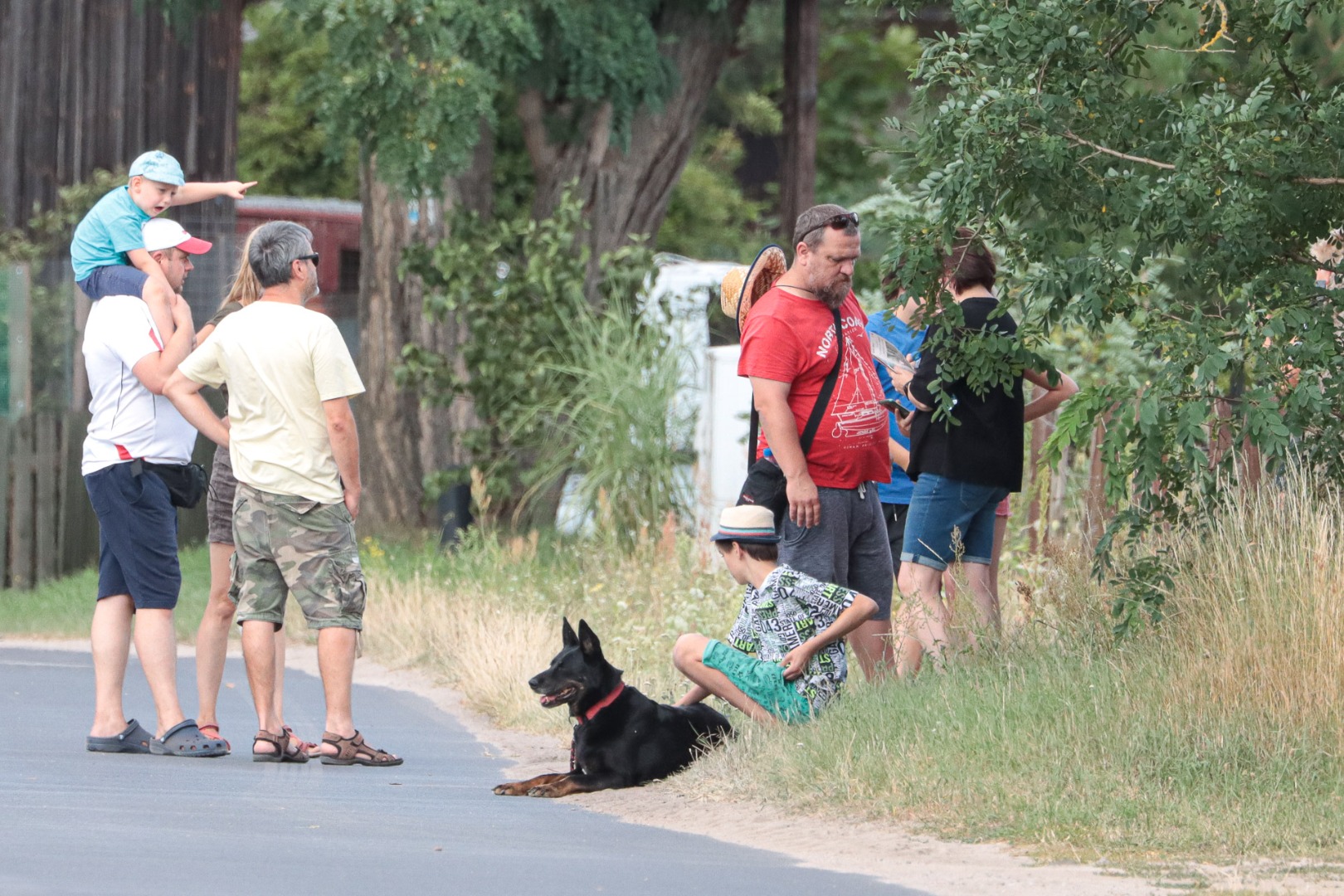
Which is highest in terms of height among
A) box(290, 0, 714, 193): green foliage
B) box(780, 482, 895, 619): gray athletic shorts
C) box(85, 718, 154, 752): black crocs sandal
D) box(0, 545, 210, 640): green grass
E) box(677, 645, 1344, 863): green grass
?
box(290, 0, 714, 193): green foliage

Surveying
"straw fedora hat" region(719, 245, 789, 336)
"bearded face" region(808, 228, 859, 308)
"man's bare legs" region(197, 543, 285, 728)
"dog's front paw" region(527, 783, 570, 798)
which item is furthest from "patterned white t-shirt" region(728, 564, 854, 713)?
"man's bare legs" region(197, 543, 285, 728)

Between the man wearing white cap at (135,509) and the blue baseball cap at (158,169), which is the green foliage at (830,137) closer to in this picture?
the blue baseball cap at (158,169)

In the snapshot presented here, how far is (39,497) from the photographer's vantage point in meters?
13.0

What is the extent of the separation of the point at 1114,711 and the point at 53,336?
10289mm

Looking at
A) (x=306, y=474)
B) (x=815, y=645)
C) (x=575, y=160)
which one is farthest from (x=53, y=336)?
(x=815, y=645)

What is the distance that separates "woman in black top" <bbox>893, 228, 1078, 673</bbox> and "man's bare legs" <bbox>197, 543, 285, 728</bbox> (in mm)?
2375

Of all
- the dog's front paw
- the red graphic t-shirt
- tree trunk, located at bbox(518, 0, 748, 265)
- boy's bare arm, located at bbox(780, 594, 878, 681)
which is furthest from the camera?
tree trunk, located at bbox(518, 0, 748, 265)

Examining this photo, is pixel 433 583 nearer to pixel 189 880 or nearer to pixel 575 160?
pixel 575 160

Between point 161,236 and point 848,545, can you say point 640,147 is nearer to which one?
point 161,236

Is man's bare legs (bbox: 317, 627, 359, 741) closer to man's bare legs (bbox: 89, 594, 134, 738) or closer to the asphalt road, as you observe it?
the asphalt road

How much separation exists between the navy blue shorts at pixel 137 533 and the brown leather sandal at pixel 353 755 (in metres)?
0.77

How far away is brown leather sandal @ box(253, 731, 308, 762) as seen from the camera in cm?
670

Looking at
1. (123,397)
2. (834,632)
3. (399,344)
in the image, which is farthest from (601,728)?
(399,344)

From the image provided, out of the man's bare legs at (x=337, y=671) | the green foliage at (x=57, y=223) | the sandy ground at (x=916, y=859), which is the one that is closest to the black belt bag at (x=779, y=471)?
the sandy ground at (x=916, y=859)
